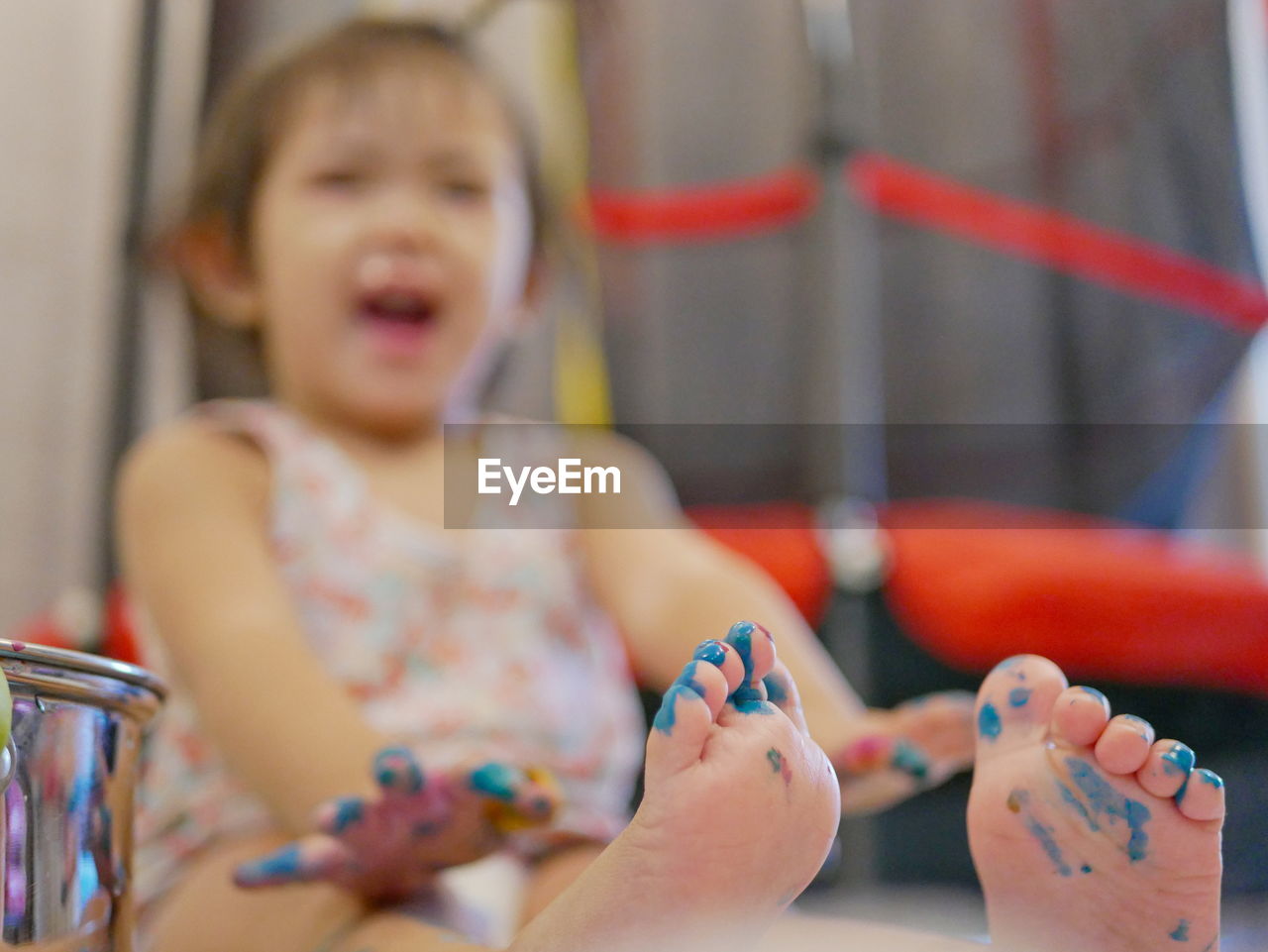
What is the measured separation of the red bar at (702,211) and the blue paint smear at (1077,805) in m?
0.94

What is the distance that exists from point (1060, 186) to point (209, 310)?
805mm

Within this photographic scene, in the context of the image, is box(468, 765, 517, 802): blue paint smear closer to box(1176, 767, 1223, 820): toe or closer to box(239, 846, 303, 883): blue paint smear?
box(239, 846, 303, 883): blue paint smear

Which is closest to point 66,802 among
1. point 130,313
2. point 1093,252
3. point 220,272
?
point 220,272

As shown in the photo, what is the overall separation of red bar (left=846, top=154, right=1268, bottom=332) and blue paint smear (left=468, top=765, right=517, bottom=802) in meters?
0.93

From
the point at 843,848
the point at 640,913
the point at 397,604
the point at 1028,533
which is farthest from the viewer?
the point at 1028,533

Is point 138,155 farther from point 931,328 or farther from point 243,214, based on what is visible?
point 931,328

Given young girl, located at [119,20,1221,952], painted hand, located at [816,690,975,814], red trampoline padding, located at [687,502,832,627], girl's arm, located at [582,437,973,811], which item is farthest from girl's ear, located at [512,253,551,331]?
painted hand, located at [816,690,975,814]

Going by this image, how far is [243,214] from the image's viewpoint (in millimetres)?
829

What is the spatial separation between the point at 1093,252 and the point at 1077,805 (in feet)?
3.24

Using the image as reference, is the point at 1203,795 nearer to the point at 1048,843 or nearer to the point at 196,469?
the point at 1048,843

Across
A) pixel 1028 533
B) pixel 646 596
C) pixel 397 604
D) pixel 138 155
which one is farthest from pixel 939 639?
pixel 138 155

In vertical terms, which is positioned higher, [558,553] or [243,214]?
Result: [243,214]

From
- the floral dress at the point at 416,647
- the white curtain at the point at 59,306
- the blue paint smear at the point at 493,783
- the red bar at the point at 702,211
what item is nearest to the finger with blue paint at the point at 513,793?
the blue paint smear at the point at 493,783

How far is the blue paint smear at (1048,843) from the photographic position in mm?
372
